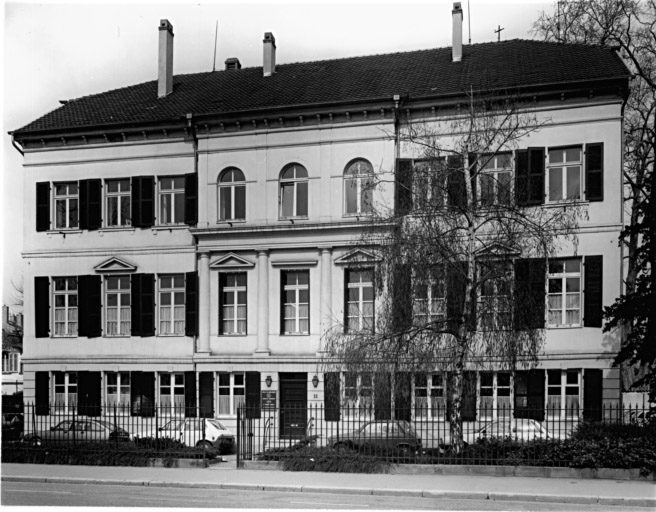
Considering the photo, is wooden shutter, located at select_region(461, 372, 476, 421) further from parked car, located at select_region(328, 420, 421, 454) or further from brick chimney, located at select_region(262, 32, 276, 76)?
brick chimney, located at select_region(262, 32, 276, 76)

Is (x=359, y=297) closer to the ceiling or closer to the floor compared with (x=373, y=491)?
closer to the ceiling

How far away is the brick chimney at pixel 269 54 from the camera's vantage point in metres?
15.3

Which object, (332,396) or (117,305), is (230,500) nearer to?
(332,396)

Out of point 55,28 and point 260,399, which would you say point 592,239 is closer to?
point 260,399

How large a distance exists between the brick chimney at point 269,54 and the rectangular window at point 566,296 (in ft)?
24.4

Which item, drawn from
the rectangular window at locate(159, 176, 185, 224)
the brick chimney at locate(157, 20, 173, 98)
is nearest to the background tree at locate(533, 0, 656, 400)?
the brick chimney at locate(157, 20, 173, 98)

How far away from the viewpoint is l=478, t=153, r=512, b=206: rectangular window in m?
15.3

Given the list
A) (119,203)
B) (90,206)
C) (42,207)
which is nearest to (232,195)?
(119,203)

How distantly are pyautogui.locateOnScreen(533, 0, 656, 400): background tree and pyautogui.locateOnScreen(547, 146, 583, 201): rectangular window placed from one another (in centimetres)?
114

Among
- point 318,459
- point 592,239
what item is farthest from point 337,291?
point 592,239

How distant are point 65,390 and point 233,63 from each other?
831 centimetres

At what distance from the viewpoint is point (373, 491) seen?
12805 millimetres

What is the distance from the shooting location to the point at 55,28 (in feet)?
48.0

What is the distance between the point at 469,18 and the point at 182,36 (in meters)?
5.81
